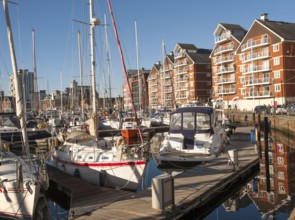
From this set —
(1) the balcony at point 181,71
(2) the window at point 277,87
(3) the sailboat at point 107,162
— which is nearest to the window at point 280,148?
(3) the sailboat at point 107,162

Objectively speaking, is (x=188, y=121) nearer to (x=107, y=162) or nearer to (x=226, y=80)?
(x=107, y=162)

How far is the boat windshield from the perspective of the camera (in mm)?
23719

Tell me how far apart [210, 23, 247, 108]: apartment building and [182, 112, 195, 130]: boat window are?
2310 inches

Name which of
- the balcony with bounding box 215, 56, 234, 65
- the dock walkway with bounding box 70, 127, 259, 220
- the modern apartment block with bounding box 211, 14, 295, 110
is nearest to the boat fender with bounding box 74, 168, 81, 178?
the dock walkway with bounding box 70, 127, 259, 220

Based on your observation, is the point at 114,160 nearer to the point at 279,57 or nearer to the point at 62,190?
the point at 62,190

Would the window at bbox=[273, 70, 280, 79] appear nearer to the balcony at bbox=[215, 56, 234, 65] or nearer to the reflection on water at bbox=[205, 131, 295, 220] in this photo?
the balcony at bbox=[215, 56, 234, 65]

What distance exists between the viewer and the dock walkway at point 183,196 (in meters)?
11.4

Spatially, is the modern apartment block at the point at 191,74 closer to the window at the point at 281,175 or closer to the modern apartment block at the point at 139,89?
the modern apartment block at the point at 139,89

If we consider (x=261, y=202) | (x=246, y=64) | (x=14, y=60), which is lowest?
(x=261, y=202)

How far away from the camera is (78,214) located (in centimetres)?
1167

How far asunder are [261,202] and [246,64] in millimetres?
65449

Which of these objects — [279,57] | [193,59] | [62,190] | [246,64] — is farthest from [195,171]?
[193,59]

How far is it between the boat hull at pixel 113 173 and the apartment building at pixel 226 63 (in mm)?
66907

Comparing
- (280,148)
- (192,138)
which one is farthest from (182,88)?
(192,138)
